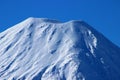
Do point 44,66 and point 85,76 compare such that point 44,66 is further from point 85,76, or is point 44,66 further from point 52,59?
point 85,76

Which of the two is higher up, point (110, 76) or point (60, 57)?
point (60, 57)

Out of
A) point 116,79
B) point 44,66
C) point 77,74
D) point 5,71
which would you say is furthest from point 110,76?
point 5,71

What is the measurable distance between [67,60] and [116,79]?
2268 cm

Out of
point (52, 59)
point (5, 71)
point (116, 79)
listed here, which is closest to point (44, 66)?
point (52, 59)

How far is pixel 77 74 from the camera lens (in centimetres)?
18938

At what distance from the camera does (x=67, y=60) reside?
197m

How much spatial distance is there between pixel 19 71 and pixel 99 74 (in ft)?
112

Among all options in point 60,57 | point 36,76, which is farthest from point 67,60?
point 36,76

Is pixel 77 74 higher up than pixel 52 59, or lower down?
lower down

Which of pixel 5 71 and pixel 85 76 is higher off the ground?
pixel 5 71

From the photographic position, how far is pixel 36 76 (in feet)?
618

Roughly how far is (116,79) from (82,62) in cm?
1646

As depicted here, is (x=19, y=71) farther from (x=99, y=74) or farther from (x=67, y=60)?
(x=99, y=74)

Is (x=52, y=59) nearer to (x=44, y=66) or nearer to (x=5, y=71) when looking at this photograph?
(x=44, y=66)
